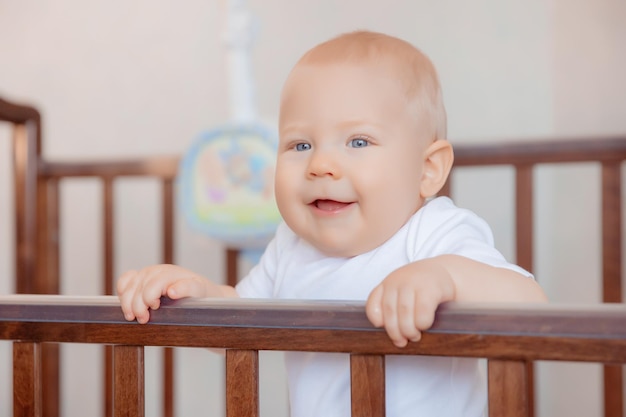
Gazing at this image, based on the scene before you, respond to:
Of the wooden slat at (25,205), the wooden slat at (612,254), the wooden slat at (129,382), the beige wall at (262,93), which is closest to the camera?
the wooden slat at (129,382)

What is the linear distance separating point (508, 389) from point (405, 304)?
88mm

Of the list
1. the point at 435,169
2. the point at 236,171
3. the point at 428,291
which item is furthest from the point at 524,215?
the point at 428,291

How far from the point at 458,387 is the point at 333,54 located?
1.12 feet

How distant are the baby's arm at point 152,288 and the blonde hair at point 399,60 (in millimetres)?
240

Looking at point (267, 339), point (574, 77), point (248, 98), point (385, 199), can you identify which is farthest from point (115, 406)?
point (574, 77)

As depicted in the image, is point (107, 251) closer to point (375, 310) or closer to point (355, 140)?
point (355, 140)

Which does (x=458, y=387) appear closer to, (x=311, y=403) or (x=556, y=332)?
(x=311, y=403)

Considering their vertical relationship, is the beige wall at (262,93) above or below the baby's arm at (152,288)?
above

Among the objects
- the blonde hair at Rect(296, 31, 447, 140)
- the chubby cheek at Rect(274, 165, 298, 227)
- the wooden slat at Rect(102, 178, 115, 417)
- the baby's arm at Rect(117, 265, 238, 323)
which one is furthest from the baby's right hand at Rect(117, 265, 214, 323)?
the wooden slat at Rect(102, 178, 115, 417)

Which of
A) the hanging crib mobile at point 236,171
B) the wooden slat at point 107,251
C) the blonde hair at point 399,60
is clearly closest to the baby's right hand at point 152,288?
the blonde hair at point 399,60

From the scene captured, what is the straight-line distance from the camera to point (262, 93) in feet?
6.16

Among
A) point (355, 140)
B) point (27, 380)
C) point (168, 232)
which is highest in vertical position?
point (355, 140)

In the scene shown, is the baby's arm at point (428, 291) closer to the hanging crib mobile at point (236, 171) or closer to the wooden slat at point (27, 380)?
the wooden slat at point (27, 380)

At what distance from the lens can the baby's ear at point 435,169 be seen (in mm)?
812
